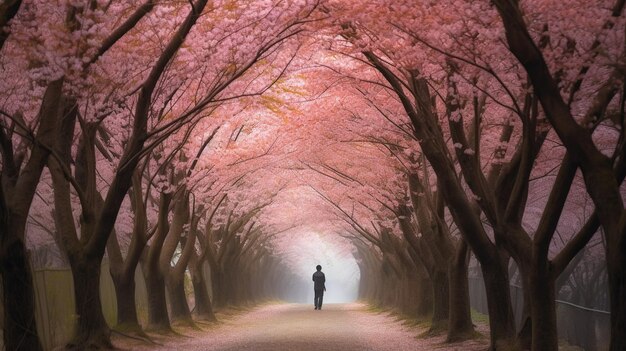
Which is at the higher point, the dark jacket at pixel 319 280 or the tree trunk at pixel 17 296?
the dark jacket at pixel 319 280

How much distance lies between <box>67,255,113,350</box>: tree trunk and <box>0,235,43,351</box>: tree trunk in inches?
110

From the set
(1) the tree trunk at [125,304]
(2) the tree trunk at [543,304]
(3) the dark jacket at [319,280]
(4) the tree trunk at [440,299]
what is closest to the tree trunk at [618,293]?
(2) the tree trunk at [543,304]

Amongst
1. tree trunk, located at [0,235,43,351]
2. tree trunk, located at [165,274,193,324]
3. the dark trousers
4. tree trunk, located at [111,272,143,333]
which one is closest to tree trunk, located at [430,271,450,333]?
tree trunk, located at [111,272,143,333]

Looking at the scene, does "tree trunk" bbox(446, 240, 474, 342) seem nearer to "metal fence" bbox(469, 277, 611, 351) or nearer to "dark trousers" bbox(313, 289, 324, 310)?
"metal fence" bbox(469, 277, 611, 351)

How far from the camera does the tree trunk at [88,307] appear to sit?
13711mm

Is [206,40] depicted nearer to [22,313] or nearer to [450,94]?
[450,94]

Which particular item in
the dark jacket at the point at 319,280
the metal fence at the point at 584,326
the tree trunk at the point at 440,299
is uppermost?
the dark jacket at the point at 319,280

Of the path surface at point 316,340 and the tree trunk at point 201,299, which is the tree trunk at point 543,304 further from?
the tree trunk at point 201,299

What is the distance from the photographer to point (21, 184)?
11.0 metres

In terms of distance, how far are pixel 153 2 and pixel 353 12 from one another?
3.22 meters

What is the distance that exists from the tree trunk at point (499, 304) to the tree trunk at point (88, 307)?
22.9ft

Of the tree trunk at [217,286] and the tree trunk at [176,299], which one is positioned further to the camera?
the tree trunk at [217,286]

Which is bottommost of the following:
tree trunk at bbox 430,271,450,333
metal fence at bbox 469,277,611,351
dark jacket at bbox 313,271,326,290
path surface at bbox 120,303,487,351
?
path surface at bbox 120,303,487,351

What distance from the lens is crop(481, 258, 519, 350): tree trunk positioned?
43.8 ft
